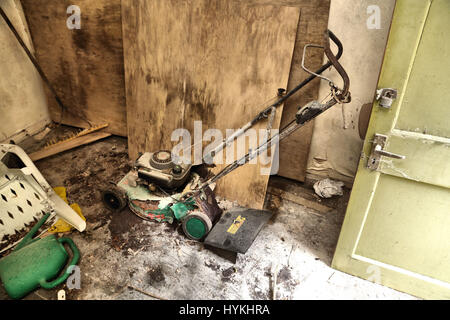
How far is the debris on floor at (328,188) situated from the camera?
10.0ft

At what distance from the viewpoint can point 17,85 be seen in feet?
11.7

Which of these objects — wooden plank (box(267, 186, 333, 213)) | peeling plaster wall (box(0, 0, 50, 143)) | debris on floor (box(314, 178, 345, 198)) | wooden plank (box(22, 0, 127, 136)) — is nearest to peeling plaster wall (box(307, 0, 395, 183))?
debris on floor (box(314, 178, 345, 198))

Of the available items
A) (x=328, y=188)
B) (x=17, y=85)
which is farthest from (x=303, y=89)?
(x=17, y=85)

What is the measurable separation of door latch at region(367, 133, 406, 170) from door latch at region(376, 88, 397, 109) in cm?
19

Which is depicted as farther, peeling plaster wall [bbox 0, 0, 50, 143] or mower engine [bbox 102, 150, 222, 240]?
peeling plaster wall [bbox 0, 0, 50, 143]

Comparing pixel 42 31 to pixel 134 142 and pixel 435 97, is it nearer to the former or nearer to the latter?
pixel 134 142

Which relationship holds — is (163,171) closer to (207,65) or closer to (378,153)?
(207,65)

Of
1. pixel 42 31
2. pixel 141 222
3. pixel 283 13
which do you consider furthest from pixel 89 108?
pixel 283 13

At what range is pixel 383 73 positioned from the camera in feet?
5.29

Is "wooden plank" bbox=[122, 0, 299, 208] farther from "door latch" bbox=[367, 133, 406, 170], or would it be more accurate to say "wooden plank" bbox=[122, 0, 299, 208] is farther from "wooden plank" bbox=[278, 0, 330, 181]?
"door latch" bbox=[367, 133, 406, 170]

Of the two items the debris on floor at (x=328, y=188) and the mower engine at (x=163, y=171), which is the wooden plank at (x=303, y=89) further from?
the mower engine at (x=163, y=171)

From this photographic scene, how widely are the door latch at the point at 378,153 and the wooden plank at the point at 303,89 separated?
108cm

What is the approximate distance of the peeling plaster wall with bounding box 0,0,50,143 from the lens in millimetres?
3369

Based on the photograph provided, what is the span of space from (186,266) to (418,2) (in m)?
2.24
